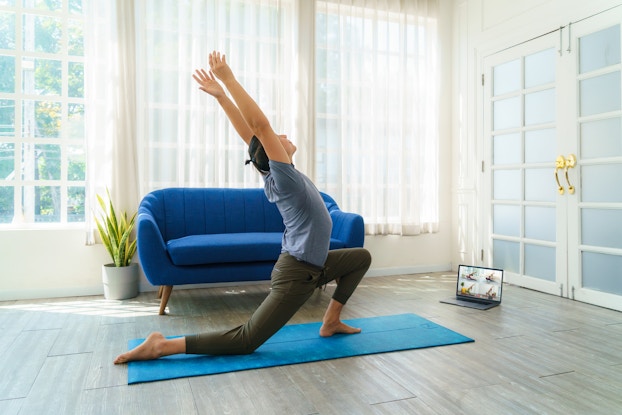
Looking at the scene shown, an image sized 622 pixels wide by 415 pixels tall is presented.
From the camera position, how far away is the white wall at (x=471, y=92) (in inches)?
166

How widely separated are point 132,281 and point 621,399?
320 centimetres

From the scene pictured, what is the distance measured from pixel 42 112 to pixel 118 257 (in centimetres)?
133

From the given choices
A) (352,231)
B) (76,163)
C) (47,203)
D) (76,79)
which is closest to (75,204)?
(47,203)

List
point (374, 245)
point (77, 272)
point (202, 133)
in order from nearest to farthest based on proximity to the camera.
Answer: point (77, 272) < point (202, 133) < point (374, 245)

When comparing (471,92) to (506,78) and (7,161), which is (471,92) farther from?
Result: (7,161)

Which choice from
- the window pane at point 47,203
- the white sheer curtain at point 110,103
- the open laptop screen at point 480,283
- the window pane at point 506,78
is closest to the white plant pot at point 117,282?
the white sheer curtain at point 110,103

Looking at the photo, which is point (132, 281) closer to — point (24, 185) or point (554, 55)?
point (24, 185)

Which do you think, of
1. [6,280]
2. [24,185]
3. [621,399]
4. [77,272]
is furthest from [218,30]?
[621,399]

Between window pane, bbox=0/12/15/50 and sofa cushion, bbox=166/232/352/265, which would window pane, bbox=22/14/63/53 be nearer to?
window pane, bbox=0/12/15/50

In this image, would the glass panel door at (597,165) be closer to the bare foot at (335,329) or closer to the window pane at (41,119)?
the bare foot at (335,329)

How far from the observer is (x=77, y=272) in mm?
3684

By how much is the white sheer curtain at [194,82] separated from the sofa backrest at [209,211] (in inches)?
8.9

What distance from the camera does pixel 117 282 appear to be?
3.50 m

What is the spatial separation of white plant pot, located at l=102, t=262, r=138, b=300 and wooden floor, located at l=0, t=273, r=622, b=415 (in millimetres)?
294
